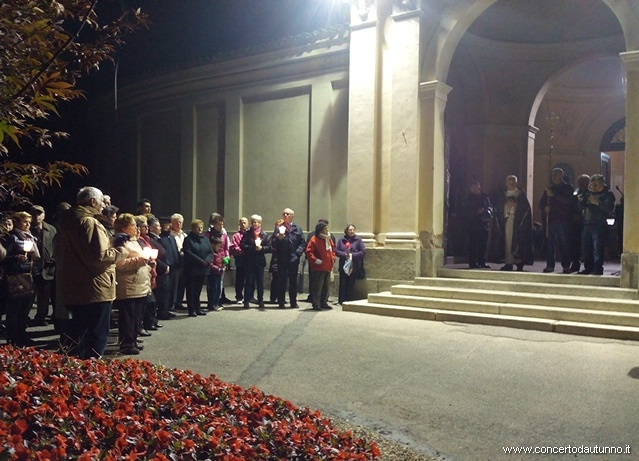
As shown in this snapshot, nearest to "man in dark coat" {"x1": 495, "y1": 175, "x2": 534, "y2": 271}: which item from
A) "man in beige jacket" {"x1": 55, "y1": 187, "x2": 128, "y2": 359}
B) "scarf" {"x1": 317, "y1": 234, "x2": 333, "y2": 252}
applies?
"scarf" {"x1": 317, "y1": 234, "x2": 333, "y2": 252}

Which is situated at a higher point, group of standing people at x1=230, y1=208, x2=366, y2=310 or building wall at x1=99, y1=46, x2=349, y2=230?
building wall at x1=99, y1=46, x2=349, y2=230

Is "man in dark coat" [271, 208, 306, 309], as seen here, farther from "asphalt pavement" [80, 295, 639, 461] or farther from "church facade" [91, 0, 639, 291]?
"asphalt pavement" [80, 295, 639, 461]

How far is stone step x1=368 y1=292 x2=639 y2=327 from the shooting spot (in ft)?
29.1

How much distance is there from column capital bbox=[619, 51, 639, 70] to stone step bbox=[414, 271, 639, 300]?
3.44m

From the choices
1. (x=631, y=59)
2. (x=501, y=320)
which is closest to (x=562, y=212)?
(x=631, y=59)

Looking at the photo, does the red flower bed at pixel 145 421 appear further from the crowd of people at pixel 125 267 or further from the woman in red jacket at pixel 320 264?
the woman in red jacket at pixel 320 264

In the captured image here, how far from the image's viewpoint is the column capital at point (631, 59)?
998 cm

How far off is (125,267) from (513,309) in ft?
19.1

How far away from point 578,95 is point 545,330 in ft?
40.5

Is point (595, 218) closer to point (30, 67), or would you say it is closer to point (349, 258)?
point (349, 258)

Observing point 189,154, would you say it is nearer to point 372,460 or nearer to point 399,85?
point 399,85

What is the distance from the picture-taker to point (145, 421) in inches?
149

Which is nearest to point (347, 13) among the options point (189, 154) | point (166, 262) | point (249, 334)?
point (189, 154)

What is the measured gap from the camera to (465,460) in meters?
4.22
